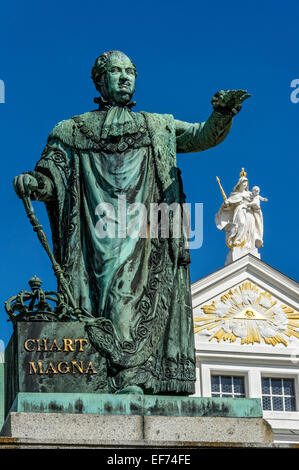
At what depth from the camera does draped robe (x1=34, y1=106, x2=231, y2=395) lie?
34.2ft

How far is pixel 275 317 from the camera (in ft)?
113

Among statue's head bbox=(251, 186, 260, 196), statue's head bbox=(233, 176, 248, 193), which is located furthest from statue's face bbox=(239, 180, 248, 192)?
statue's head bbox=(251, 186, 260, 196)

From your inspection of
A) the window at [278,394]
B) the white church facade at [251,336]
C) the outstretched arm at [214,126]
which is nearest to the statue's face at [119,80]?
the outstretched arm at [214,126]

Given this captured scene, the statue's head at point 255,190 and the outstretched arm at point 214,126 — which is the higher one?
the statue's head at point 255,190

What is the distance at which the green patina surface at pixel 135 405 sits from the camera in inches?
382

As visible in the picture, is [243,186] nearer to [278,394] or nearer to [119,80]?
[278,394]

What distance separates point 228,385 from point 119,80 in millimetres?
22150

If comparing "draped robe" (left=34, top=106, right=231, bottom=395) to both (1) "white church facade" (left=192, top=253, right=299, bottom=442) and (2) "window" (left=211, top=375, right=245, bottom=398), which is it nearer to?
(1) "white church facade" (left=192, top=253, right=299, bottom=442)

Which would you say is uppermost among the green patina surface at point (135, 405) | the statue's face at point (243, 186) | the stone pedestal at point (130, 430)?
the statue's face at point (243, 186)

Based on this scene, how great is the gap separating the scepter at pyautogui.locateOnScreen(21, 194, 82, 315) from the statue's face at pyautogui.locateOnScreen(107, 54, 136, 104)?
119 centimetres

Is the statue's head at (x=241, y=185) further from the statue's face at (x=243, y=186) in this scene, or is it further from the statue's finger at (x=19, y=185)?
the statue's finger at (x=19, y=185)

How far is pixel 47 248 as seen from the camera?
425 inches
